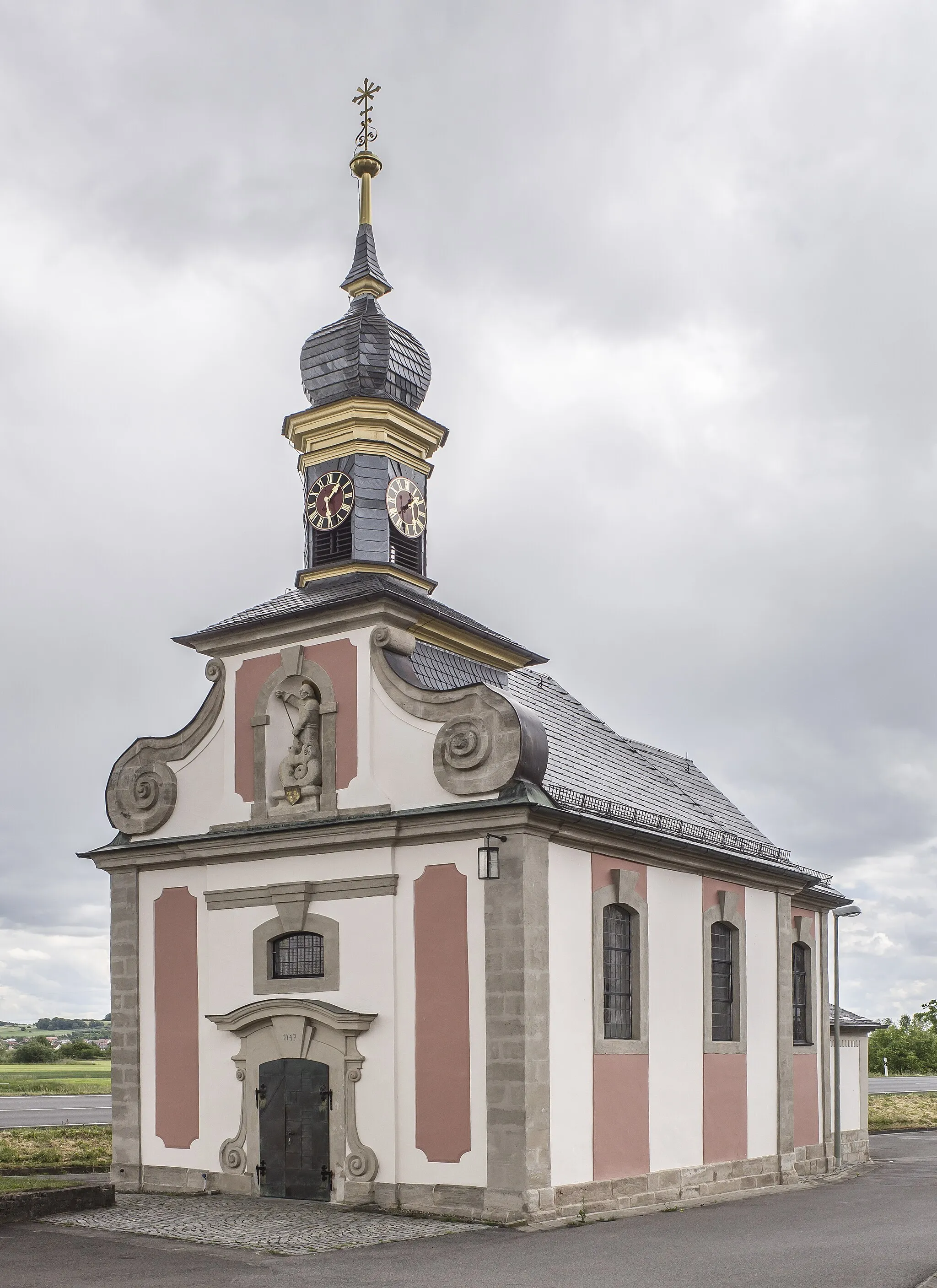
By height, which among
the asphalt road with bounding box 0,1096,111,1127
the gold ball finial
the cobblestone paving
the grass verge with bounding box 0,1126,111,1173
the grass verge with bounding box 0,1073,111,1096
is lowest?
the grass verge with bounding box 0,1073,111,1096

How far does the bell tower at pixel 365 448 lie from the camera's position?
1005 inches

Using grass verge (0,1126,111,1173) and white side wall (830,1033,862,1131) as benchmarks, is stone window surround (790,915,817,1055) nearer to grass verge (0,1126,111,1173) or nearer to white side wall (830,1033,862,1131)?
white side wall (830,1033,862,1131)

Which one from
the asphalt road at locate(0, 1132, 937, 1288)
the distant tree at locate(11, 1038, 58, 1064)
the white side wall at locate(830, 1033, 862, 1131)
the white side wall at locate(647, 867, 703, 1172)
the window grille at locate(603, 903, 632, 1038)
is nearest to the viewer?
the asphalt road at locate(0, 1132, 937, 1288)

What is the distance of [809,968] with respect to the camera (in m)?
29.7

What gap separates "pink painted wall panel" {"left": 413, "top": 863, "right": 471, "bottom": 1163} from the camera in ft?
62.6

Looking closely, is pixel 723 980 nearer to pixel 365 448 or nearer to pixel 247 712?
pixel 247 712

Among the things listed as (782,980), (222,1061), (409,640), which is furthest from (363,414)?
(782,980)

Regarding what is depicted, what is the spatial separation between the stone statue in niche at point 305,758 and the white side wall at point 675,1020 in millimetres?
5543

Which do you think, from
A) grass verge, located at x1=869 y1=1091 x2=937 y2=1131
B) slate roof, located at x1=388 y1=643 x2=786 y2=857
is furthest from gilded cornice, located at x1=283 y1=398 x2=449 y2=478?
grass verge, located at x1=869 y1=1091 x2=937 y2=1131

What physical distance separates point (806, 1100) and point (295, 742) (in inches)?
540

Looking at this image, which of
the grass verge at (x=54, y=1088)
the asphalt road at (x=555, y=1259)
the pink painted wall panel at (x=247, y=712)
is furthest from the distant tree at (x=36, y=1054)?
the asphalt road at (x=555, y=1259)

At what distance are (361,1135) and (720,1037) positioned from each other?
7.70 meters

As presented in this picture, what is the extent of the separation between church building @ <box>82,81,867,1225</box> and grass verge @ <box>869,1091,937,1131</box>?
57.4ft

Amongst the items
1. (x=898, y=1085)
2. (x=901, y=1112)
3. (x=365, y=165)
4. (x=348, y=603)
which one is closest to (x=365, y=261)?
(x=365, y=165)
